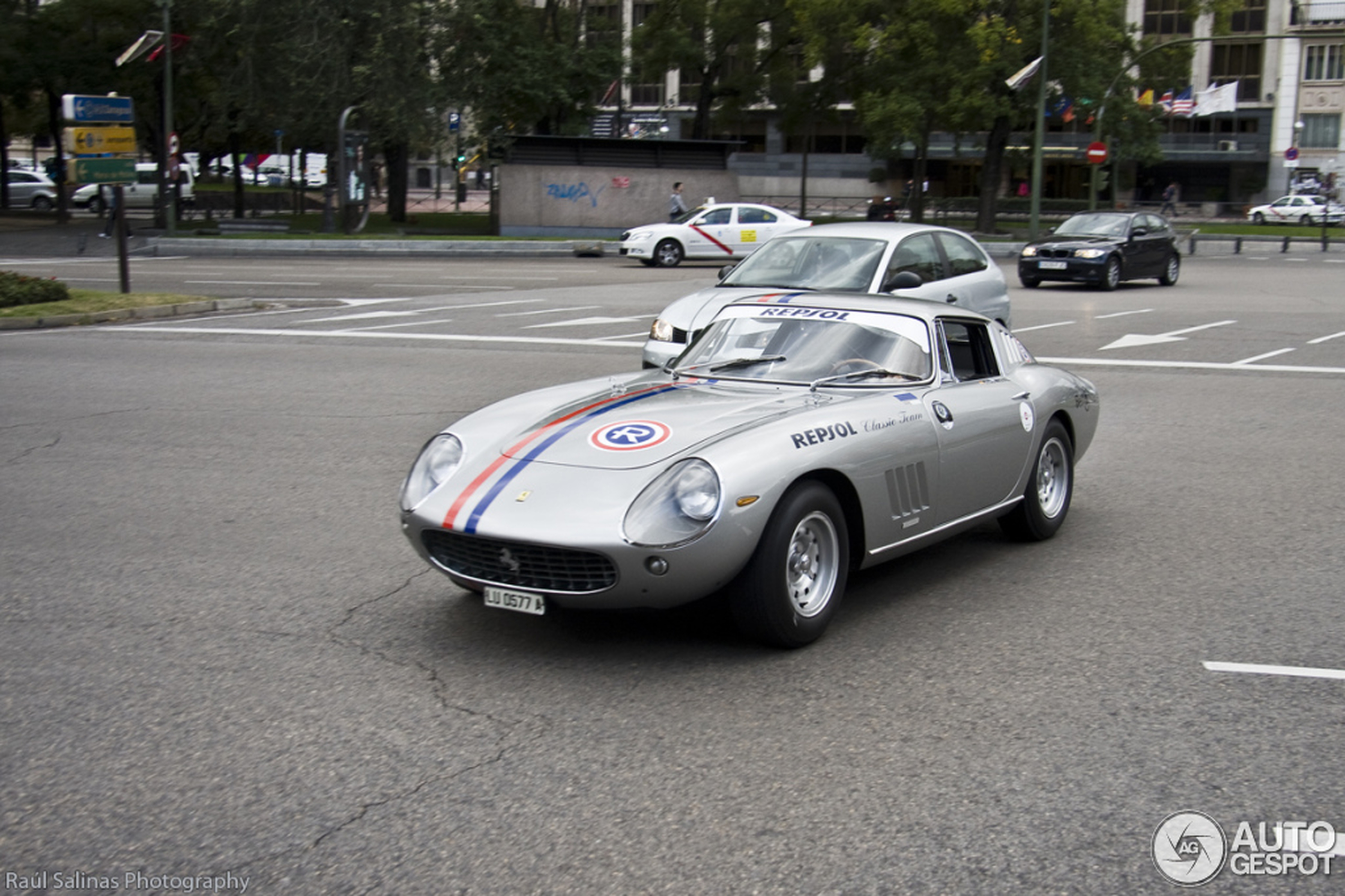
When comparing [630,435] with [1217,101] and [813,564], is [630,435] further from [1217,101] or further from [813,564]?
[1217,101]

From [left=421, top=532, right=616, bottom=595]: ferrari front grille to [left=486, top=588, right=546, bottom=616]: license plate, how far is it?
3 cm

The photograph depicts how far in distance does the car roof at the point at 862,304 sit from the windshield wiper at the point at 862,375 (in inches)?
17.1

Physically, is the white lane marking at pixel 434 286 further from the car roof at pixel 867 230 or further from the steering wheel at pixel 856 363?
the steering wheel at pixel 856 363

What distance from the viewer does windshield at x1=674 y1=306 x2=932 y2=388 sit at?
625cm

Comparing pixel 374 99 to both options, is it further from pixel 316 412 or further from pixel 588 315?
pixel 316 412

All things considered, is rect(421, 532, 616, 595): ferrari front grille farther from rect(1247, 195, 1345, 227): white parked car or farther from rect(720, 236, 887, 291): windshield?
rect(1247, 195, 1345, 227): white parked car

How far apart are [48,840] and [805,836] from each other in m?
2.02

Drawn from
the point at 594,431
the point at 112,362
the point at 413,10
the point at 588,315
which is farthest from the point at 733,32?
the point at 594,431

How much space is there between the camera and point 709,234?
31.2 m

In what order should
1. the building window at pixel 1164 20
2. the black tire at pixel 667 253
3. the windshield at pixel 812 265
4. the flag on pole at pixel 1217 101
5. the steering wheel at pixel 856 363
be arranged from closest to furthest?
the steering wheel at pixel 856 363 < the windshield at pixel 812 265 < the black tire at pixel 667 253 < the flag on pole at pixel 1217 101 < the building window at pixel 1164 20

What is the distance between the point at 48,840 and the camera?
3584 mm

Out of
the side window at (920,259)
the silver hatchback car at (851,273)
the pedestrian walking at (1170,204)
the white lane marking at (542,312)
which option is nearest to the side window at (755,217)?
the white lane marking at (542,312)

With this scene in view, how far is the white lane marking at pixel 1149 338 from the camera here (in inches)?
637

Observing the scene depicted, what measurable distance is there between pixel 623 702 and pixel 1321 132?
272 feet
